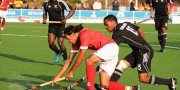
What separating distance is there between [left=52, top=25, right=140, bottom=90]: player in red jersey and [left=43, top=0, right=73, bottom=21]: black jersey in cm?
526

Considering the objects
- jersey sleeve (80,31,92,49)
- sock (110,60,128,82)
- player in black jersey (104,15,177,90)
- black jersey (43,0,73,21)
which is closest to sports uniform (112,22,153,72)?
player in black jersey (104,15,177,90)

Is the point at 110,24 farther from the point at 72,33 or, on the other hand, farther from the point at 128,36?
the point at 72,33

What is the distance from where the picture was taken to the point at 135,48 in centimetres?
857

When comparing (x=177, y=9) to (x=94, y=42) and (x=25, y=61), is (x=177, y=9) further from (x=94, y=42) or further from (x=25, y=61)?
(x=94, y=42)

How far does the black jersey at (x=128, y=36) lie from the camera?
820 centimetres

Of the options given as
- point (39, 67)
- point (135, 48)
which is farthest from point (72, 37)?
point (39, 67)

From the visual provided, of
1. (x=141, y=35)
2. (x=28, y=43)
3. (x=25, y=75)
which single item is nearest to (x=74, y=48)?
(x=141, y=35)

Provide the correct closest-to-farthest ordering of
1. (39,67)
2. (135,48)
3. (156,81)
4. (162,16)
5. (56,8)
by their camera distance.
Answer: (135,48) < (156,81) < (39,67) < (56,8) < (162,16)

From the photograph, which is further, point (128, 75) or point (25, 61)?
point (25, 61)

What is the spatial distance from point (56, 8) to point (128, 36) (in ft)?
17.6

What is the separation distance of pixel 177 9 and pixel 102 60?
38820 mm

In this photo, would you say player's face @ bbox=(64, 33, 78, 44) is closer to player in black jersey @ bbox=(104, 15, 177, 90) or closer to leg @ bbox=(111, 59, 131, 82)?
player in black jersey @ bbox=(104, 15, 177, 90)

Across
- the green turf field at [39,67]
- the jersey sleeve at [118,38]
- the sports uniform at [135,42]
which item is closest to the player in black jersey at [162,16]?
the green turf field at [39,67]

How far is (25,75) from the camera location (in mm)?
11289
